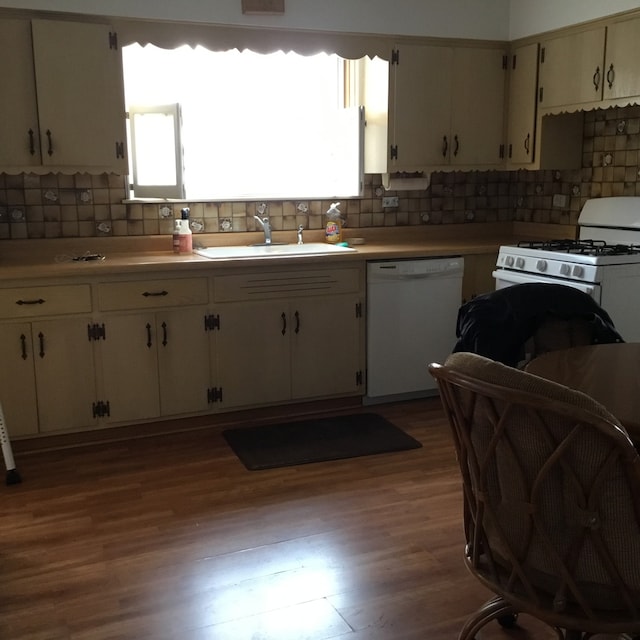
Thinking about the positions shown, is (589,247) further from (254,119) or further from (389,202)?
(254,119)

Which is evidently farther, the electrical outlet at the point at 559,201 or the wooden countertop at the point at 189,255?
the electrical outlet at the point at 559,201

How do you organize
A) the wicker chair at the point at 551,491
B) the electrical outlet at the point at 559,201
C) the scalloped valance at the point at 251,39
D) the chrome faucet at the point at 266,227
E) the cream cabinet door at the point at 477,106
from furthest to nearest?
1. the electrical outlet at the point at 559,201
2. the cream cabinet door at the point at 477,106
3. the chrome faucet at the point at 266,227
4. the scalloped valance at the point at 251,39
5. the wicker chair at the point at 551,491

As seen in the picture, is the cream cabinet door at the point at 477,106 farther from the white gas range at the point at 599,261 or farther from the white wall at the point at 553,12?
the white gas range at the point at 599,261

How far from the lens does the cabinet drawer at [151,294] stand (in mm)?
Result: 3592

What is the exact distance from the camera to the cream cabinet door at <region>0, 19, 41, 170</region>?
3529 millimetres

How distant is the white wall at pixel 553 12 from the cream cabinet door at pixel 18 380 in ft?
10.5

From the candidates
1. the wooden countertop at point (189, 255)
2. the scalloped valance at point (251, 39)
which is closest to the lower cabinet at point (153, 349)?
the wooden countertop at point (189, 255)

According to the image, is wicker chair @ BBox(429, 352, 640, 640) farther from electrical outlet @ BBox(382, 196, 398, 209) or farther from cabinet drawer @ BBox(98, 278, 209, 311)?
electrical outlet @ BBox(382, 196, 398, 209)

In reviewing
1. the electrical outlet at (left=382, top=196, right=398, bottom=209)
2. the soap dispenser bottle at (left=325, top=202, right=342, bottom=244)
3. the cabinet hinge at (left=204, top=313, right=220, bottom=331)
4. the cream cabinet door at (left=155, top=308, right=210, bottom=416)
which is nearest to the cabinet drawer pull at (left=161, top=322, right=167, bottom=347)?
the cream cabinet door at (left=155, top=308, right=210, bottom=416)

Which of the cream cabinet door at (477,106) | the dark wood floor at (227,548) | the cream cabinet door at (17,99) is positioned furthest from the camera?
the cream cabinet door at (477,106)

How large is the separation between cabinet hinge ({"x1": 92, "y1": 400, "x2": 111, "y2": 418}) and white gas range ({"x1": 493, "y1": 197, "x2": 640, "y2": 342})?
215cm

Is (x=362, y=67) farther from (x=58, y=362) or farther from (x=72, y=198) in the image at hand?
(x=58, y=362)

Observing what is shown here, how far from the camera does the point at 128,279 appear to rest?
361 centimetres

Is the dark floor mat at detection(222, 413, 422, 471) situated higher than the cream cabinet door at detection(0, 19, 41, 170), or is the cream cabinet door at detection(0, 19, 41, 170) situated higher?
the cream cabinet door at detection(0, 19, 41, 170)
